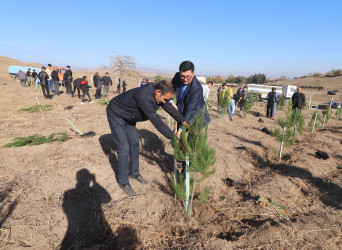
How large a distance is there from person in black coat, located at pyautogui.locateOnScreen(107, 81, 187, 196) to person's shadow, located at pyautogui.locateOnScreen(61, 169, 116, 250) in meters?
0.44

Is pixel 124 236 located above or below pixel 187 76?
below

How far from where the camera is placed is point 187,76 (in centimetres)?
303

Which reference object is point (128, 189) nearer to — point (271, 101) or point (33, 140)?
point (33, 140)

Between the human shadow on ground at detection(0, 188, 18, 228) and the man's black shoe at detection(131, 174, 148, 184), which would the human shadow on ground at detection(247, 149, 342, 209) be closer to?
the man's black shoe at detection(131, 174, 148, 184)

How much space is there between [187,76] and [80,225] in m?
2.35

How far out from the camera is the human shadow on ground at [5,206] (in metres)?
2.50

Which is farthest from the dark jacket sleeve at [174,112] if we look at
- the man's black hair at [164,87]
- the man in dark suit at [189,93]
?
the man's black hair at [164,87]

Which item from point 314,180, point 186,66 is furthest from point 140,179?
point 314,180

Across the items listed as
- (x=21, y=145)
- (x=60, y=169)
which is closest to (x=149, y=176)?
(x=60, y=169)

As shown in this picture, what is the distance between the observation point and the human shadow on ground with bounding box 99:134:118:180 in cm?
407

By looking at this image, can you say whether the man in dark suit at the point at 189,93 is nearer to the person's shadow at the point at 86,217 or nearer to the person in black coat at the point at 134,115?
the person in black coat at the point at 134,115

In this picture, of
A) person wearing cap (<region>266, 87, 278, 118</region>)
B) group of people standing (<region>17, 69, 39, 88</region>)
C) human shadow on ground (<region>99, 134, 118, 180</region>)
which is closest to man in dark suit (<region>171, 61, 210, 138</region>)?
human shadow on ground (<region>99, 134, 118, 180</region>)

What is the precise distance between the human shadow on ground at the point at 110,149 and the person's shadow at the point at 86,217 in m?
0.67

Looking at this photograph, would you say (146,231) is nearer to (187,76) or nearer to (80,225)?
(80,225)
